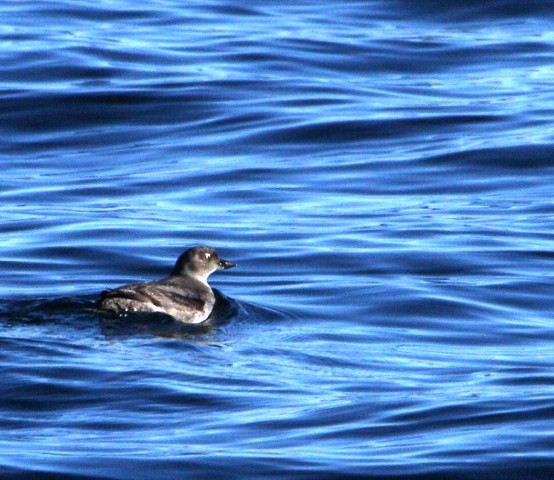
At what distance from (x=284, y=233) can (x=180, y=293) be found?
3147 mm

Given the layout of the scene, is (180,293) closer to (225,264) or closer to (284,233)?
(225,264)

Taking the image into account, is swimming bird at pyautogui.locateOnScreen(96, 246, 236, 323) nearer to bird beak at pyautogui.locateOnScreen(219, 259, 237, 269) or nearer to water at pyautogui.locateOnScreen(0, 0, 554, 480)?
bird beak at pyautogui.locateOnScreen(219, 259, 237, 269)

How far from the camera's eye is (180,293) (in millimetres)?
13062

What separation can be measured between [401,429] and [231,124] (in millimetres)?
11651

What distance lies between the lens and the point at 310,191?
58.2 ft

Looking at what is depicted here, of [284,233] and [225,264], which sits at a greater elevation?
[284,233]

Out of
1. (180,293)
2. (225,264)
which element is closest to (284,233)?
(225,264)

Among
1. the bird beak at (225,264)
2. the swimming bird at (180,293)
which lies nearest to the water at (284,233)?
the swimming bird at (180,293)

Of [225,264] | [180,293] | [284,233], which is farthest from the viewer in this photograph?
[284,233]

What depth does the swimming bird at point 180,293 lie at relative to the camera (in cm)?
1238

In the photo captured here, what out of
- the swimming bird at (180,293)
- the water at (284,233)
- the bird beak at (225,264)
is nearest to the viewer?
the water at (284,233)

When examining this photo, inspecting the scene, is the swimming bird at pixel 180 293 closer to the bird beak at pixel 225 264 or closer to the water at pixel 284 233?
the bird beak at pixel 225 264

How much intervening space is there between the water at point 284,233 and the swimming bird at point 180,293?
0.14 m

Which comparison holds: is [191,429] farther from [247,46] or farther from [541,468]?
[247,46]
